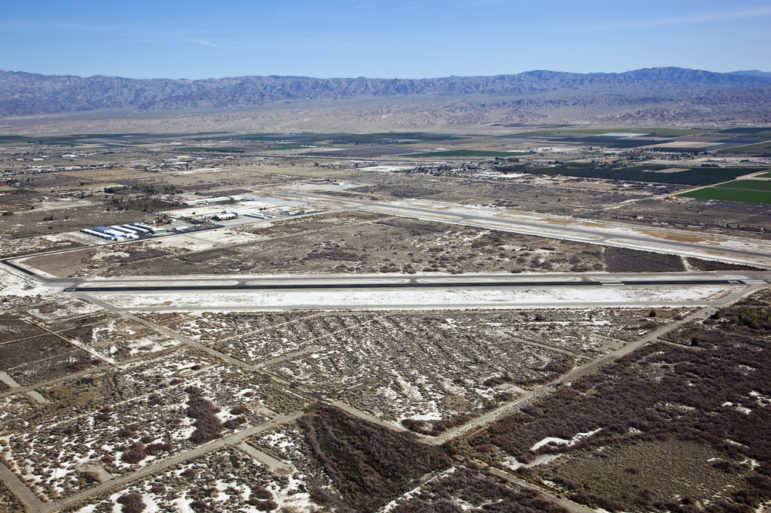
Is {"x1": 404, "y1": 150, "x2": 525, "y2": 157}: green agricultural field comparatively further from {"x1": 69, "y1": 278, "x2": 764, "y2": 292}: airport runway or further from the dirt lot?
{"x1": 69, "y1": 278, "x2": 764, "y2": 292}: airport runway

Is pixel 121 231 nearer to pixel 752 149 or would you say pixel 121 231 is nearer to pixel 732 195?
pixel 732 195

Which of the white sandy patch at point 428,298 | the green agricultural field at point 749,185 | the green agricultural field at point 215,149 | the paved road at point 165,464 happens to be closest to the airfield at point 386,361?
the paved road at point 165,464

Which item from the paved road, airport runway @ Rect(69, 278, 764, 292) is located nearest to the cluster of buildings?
airport runway @ Rect(69, 278, 764, 292)

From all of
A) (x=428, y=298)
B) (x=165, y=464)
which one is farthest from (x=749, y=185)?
(x=165, y=464)

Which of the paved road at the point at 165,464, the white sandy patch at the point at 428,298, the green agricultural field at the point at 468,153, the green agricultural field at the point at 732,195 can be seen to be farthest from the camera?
the green agricultural field at the point at 468,153

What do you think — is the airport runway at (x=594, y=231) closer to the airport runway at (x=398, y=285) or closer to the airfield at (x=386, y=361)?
the airfield at (x=386, y=361)
